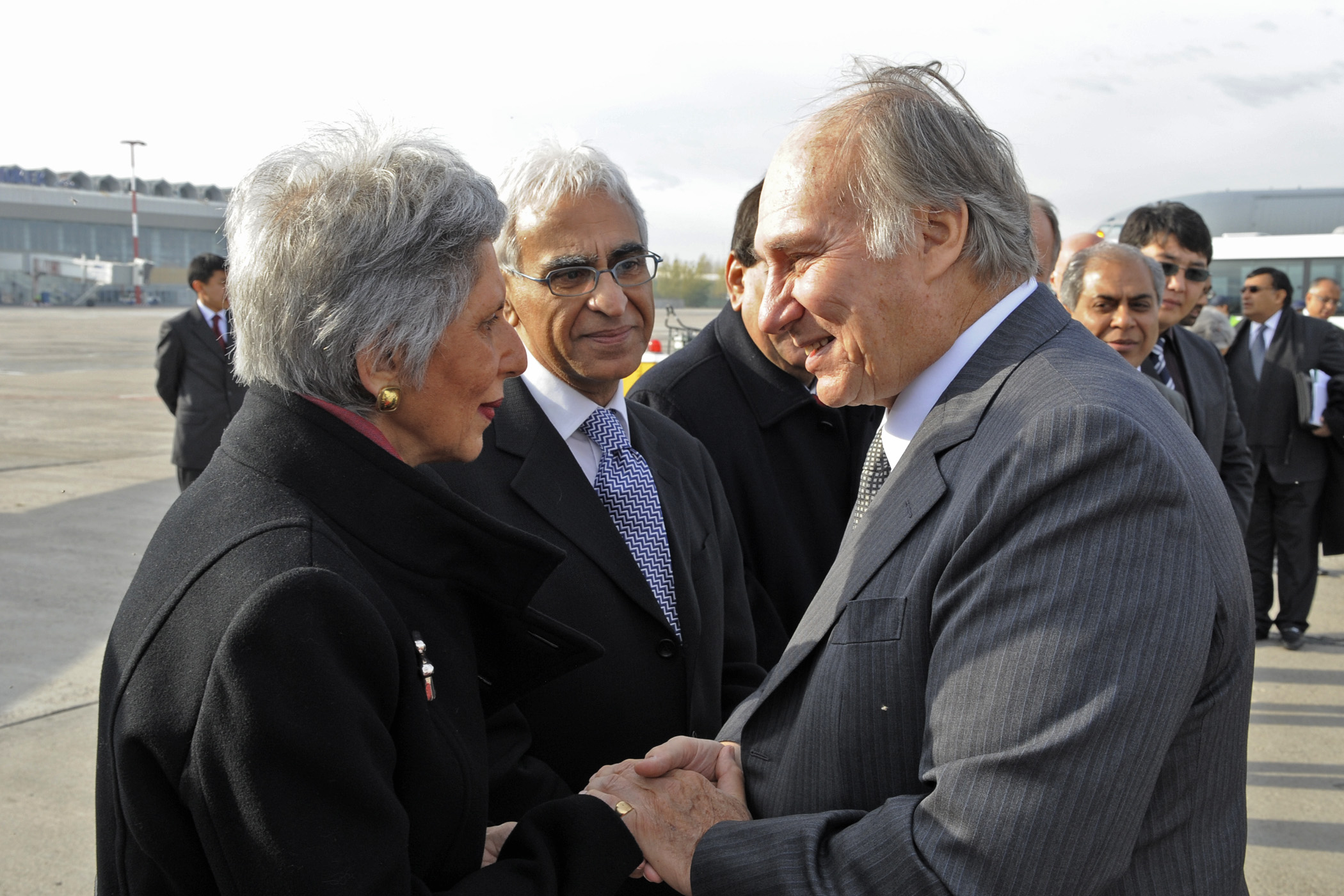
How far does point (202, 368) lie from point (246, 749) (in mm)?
6915

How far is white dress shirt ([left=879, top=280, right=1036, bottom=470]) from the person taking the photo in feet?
5.18

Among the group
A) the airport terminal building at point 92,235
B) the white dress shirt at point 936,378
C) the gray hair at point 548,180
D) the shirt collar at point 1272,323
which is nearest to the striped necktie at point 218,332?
the gray hair at point 548,180

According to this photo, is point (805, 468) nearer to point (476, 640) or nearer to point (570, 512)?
point (570, 512)

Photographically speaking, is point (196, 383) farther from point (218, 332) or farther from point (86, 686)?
point (86, 686)

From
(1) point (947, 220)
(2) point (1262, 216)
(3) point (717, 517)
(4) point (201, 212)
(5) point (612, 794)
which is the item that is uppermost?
(4) point (201, 212)

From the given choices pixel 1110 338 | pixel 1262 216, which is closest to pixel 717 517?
pixel 1110 338

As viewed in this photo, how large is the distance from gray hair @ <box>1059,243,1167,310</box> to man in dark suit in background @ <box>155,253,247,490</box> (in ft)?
18.7

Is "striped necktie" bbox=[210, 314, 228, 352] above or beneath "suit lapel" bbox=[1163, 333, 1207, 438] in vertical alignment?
above

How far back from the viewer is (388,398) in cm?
147

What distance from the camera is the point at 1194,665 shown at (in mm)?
1164

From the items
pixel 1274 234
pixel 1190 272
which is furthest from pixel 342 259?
pixel 1274 234

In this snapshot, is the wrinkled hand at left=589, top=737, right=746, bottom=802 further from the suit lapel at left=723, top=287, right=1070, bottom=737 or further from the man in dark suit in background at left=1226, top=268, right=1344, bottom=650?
the man in dark suit in background at left=1226, top=268, right=1344, bottom=650

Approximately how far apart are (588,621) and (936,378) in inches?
35.1

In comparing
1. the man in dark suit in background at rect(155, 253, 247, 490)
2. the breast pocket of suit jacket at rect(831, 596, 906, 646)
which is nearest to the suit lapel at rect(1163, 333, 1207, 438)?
the breast pocket of suit jacket at rect(831, 596, 906, 646)
